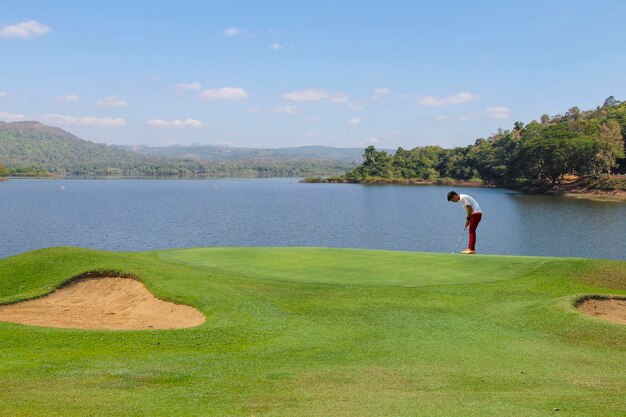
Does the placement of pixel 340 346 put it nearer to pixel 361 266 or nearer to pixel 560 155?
pixel 361 266

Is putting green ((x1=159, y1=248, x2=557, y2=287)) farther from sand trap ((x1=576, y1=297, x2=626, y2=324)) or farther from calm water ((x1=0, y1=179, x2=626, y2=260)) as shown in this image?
calm water ((x1=0, y1=179, x2=626, y2=260))

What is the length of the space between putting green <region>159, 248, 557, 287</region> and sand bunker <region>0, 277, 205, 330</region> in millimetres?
3738

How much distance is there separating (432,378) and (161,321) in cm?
821

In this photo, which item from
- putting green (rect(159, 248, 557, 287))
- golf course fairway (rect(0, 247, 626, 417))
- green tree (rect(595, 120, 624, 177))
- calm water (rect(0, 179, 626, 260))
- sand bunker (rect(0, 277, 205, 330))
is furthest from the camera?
green tree (rect(595, 120, 624, 177))

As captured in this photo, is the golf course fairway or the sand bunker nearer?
the golf course fairway

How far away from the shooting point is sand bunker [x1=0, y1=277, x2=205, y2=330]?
47.5 feet

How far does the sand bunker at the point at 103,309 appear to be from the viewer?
14492mm

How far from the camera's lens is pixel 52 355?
10492 millimetres

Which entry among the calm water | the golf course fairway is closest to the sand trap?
the golf course fairway

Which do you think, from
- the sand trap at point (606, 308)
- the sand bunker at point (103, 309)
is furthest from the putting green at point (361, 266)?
the sand bunker at point (103, 309)

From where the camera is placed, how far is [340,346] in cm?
1141

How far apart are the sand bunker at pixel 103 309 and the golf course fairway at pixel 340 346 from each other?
1.30ft

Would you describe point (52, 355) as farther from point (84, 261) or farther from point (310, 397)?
point (84, 261)

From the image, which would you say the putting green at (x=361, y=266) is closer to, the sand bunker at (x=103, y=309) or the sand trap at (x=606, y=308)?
the sand trap at (x=606, y=308)
